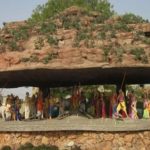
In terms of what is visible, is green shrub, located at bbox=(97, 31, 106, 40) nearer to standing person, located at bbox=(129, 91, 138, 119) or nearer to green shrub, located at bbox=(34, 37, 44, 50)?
green shrub, located at bbox=(34, 37, 44, 50)

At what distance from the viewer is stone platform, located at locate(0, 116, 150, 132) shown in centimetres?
1622

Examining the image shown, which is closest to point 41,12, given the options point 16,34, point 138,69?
point 16,34

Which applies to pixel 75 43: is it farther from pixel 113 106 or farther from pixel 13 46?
pixel 113 106

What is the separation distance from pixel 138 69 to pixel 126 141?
8.29 feet

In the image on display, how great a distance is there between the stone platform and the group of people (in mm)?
839

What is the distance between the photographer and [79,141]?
1655 cm

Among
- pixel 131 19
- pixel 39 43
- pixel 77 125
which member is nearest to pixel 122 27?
pixel 131 19

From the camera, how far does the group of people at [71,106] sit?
17750 mm

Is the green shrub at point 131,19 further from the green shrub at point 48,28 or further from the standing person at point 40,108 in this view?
the standing person at point 40,108

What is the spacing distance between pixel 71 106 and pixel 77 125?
178cm

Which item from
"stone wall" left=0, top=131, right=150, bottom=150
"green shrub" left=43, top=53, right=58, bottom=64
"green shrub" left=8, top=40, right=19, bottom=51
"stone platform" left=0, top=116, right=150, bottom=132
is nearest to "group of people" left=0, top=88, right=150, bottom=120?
"stone platform" left=0, top=116, right=150, bottom=132

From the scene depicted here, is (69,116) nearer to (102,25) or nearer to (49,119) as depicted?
(49,119)

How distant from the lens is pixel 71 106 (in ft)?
60.0

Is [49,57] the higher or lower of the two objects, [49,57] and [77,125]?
the higher
